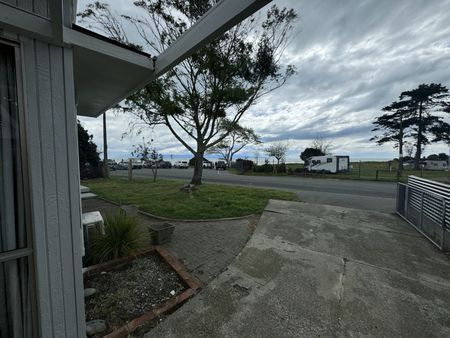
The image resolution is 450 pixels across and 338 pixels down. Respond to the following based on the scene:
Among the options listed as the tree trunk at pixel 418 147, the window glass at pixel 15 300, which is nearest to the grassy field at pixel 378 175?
the tree trunk at pixel 418 147

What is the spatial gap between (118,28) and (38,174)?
1009cm

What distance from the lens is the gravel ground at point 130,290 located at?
2180mm

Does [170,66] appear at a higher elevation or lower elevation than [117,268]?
higher

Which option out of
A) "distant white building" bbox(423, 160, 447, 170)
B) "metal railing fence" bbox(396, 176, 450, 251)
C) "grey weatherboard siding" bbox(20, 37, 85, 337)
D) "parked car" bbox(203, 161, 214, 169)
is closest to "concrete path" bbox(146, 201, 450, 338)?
"metal railing fence" bbox(396, 176, 450, 251)

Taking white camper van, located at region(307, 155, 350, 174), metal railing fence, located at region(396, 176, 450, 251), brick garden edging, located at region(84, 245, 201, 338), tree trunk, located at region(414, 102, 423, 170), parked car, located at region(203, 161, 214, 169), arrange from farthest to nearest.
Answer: parked car, located at region(203, 161, 214, 169) → tree trunk, located at region(414, 102, 423, 170) → white camper van, located at region(307, 155, 350, 174) → metal railing fence, located at region(396, 176, 450, 251) → brick garden edging, located at region(84, 245, 201, 338)

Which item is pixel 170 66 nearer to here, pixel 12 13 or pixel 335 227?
pixel 12 13

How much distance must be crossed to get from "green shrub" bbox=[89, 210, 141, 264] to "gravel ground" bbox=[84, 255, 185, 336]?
26 cm

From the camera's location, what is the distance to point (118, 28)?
28.6 ft

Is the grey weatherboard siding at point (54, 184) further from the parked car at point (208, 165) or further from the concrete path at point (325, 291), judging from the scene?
the parked car at point (208, 165)

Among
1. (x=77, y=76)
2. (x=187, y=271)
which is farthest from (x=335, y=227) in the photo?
(x=77, y=76)

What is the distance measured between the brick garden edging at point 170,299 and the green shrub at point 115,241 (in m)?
0.14

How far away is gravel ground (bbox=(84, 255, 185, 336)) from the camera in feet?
7.15

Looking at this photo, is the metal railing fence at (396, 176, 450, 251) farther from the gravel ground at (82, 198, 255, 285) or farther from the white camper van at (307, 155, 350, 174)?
the white camper van at (307, 155, 350, 174)

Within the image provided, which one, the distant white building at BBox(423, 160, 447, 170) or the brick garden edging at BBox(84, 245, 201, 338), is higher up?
the distant white building at BBox(423, 160, 447, 170)
